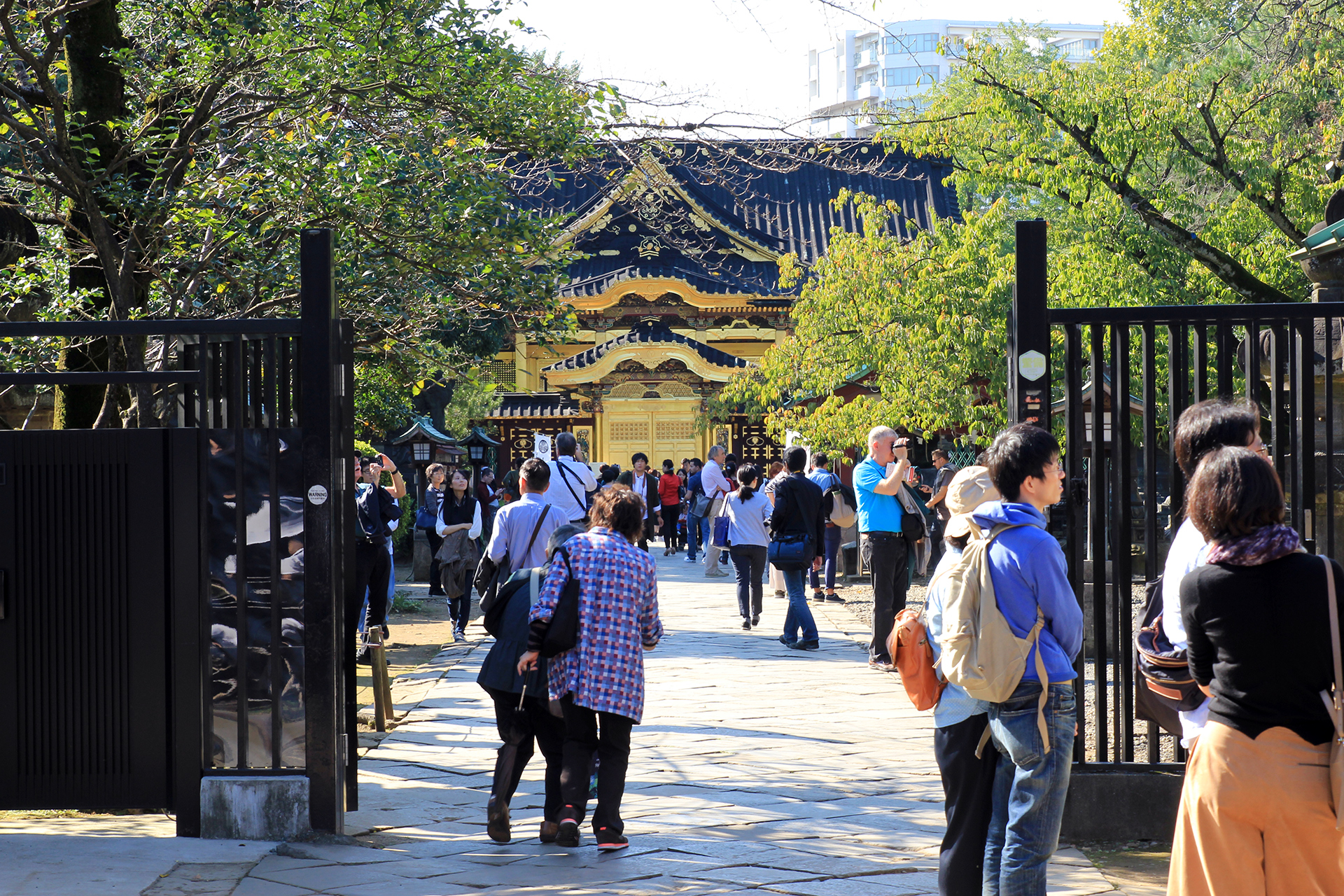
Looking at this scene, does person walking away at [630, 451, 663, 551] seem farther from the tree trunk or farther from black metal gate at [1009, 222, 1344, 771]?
black metal gate at [1009, 222, 1344, 771]

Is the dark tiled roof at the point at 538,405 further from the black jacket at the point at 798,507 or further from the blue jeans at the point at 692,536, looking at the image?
the black jacket at the point at 798,507

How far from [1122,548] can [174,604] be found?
12.1 ft

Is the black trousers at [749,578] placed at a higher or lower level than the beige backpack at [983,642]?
lower

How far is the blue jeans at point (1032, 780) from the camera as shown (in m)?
3.68

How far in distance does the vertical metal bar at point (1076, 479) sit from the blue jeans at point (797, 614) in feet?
18.0

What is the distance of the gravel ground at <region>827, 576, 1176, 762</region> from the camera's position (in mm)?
6617

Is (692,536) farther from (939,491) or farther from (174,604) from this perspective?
(174,604)

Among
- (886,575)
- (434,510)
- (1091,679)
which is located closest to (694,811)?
(886,575)

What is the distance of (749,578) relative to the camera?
12.1 metres

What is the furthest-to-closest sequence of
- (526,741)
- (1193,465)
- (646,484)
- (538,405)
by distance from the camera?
1. (538,405)
2. (646,484)
3. (526,741)
4. (1193,465)

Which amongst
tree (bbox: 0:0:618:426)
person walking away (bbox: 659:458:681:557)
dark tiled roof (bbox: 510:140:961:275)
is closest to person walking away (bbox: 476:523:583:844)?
tree (bbox: 0:0:618:426)

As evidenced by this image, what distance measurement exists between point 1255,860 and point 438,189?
256 inches

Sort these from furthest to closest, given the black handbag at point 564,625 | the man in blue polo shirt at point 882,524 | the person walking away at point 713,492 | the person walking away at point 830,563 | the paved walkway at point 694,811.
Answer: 1. the person walking away at point 713,492
2. the person walking away at point 830,563
3. the man in blue polo shirt at point 882,524
4. the black handbag at point 564,625
5. the paved walkway at point 694,811

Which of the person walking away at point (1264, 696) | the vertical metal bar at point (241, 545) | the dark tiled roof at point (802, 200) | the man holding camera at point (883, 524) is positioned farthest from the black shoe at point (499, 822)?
the dark tiled roof at point (802, 200)
